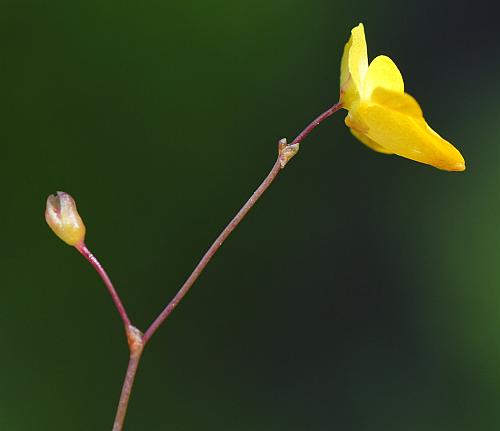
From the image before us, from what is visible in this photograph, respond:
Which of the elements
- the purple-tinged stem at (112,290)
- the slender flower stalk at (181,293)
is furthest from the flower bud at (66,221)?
the slender flower stalk at (181,293)

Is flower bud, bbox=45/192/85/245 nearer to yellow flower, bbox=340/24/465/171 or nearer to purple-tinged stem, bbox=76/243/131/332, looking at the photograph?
purple-tinged stem, bbox=76/243/131/332

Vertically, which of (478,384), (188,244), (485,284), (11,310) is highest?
(485,284)

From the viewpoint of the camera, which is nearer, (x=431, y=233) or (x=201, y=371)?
(x=201, y=371)

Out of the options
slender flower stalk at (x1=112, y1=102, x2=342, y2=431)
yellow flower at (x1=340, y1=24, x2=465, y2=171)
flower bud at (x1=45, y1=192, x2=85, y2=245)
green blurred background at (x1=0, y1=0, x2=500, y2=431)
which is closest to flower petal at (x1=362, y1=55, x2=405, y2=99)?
yellow flower at (x1=340, y1=24, x2=465, y2=171)

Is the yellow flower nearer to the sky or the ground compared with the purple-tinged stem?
nearer to the sky

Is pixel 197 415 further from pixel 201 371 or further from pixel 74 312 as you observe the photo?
pixel 74 312

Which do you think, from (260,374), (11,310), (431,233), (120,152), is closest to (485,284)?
(431,233)

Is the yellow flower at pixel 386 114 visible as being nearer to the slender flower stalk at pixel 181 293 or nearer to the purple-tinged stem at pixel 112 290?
the slender flower stalk at pixel 181 293

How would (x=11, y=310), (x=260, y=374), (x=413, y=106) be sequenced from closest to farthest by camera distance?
(x=413, y=106) < (x=11, y=310) < (x=260, y=374)
